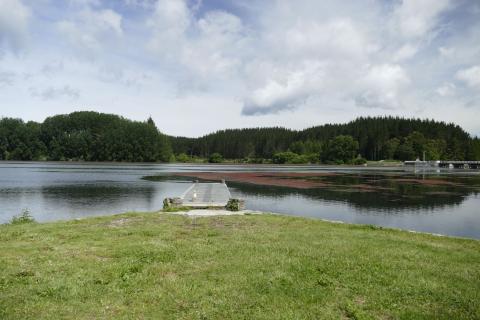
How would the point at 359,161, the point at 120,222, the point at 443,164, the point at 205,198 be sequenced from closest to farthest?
the point at 120,222 < the point at 205,198 < the point at 359,161 < the point at 443,164

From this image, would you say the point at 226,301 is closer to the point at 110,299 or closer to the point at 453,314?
the point at 110,299

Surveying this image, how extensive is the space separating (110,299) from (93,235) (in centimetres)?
808

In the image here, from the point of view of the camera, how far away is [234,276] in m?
9.80

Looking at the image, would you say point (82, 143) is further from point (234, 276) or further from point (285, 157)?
point (234, 276)

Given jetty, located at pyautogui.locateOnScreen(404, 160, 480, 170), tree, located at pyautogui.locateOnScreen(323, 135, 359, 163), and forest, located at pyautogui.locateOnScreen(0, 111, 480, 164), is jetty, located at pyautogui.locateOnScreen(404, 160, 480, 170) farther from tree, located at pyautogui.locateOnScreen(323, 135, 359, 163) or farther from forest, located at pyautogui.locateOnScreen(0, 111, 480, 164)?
tree, located at pyautogui.locateOnScreen(323, 135, 359, 163)

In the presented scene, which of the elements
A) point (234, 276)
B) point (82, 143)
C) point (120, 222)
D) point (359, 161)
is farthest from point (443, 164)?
point (234, 276)

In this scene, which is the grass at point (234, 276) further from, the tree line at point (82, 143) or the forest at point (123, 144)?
the tree line at point (82, 143)

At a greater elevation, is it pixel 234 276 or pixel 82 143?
pixel 82 143

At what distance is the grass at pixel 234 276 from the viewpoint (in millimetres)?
7816

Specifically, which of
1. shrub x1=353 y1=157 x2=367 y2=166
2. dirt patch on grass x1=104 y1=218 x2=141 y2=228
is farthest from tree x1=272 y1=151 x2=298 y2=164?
dirt patch on grass x1=104 y1=218 x2=141 y2=228

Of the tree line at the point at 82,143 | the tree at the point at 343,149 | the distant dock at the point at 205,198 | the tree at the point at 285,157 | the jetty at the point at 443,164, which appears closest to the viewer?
the distant dock at the point at 205,198

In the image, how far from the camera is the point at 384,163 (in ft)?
599

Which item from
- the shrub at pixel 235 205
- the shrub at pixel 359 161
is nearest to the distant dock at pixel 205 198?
the shrub at pixel 235 205

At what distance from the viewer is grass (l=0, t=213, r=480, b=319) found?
7816mm
